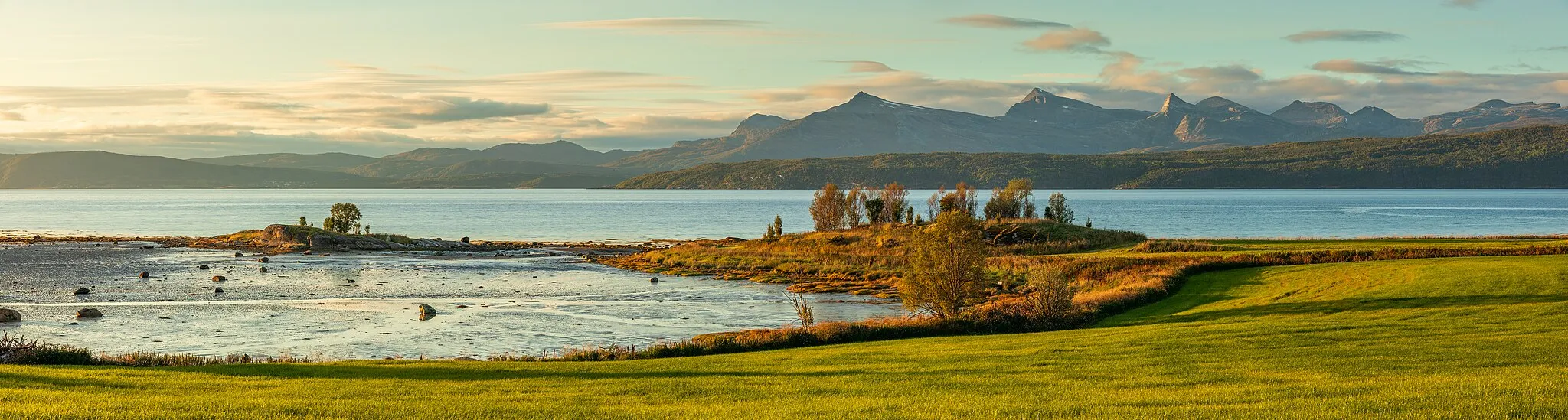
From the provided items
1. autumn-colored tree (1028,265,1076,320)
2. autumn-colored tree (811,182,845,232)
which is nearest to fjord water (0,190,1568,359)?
autumn-colored tree (1028,265,1076,320)

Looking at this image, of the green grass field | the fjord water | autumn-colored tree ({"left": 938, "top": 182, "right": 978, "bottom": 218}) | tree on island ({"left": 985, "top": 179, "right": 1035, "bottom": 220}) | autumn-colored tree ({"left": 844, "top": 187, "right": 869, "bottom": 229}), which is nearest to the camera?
the green grass field

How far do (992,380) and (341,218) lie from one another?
86.4 meters

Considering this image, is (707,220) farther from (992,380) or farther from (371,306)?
(992,380)

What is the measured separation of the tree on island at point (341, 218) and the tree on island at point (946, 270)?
6966 centimetres

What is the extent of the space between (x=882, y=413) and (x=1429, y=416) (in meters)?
6.09

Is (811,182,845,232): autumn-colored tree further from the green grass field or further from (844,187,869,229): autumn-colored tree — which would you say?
the green grass field

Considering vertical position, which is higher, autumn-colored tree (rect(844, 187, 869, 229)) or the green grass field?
autumn-colored tree (rect(844, 187, 869, 229))

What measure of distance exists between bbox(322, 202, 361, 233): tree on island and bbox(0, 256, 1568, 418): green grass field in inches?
2982

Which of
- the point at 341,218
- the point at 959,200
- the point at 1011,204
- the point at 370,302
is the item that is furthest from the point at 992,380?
the point at 341,218

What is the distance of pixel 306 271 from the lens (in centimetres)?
5941

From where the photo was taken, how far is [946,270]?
105 feet

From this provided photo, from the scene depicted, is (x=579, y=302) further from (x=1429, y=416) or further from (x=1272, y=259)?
(x=1429, y=416)

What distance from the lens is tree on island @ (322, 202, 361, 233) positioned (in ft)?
294

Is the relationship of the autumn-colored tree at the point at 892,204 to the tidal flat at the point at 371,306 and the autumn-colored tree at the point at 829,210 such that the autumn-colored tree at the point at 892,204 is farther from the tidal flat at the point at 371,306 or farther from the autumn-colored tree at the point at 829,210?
the tidal flat at the point at 371,306
